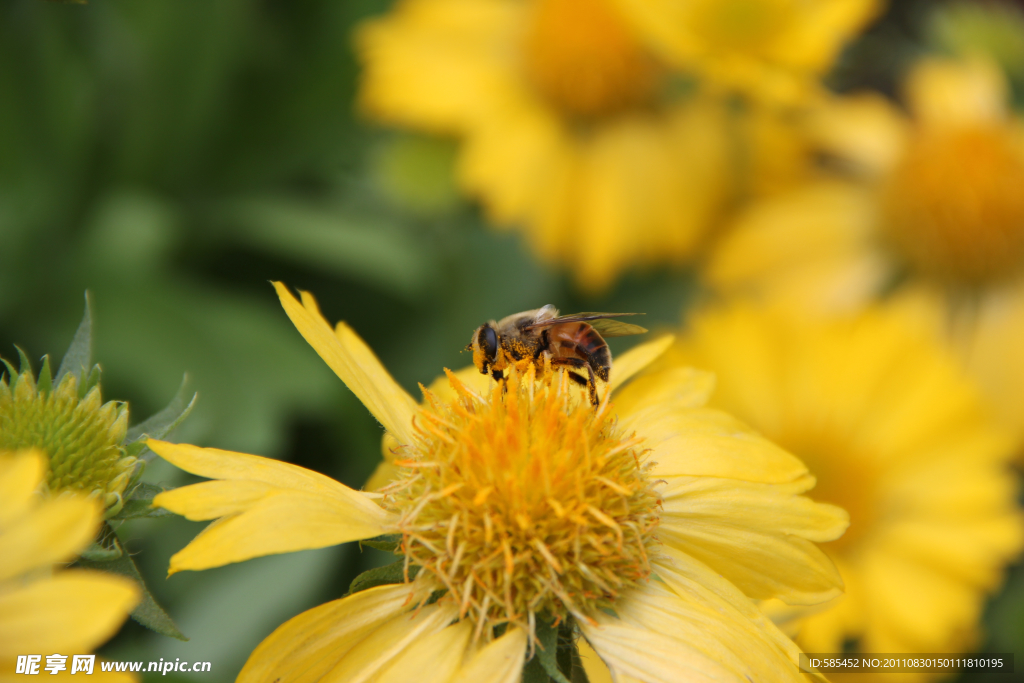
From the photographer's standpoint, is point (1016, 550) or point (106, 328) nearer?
point (1016, 550)

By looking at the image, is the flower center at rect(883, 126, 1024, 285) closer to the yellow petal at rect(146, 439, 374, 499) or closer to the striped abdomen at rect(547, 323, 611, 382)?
the striped abdomen at rect(547, 323, 611, 382)

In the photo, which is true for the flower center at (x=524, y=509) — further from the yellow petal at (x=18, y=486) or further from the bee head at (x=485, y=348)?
the yellow petal at (x=18, y=486)

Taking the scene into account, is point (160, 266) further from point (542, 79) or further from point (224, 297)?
point (542, 79)

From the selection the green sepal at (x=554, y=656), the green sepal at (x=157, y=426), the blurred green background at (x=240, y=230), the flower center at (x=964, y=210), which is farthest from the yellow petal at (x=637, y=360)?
the flower center at (x=964, y=210)

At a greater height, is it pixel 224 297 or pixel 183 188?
pixel 183 188

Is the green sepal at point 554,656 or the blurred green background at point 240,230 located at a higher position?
the blurred green background at point 240,230

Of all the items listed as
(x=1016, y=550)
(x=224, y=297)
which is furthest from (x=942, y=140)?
(x=224, y=297)
